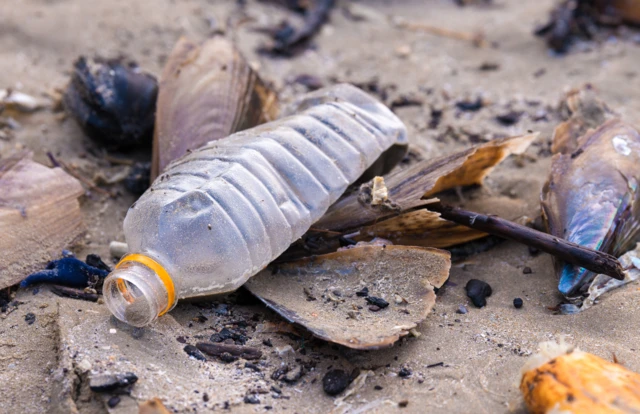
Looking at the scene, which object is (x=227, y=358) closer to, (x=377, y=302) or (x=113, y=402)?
(x=113, y=402)

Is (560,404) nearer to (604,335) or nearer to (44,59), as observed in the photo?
(604,335)

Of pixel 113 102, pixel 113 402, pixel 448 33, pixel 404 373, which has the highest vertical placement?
pixel 113 102

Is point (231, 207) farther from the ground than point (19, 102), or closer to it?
farther from the ground

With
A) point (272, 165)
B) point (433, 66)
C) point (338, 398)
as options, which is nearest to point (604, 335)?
point (338, 398)

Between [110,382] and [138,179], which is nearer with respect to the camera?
[110,382]

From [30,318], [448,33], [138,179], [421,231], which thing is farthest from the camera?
[448,33]

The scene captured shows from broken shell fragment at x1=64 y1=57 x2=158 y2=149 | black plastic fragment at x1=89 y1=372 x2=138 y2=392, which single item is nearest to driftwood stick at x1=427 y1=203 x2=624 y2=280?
black plastic fragment at x1=89 y1=372 x2=138 y2=392

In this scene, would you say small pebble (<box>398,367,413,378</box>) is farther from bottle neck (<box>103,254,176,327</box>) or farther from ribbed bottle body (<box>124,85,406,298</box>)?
bottle neck (<box>103,254,176,327</box>)

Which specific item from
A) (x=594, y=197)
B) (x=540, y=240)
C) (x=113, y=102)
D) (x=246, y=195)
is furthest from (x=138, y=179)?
(x=594, y=197)
